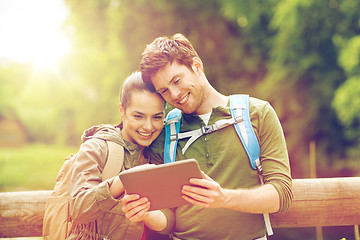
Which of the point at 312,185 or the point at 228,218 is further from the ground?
the point at 312,185

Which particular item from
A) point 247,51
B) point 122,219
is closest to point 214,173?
point 122,219

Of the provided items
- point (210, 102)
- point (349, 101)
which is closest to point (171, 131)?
point (210, 102)

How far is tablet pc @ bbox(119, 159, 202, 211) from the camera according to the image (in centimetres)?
172

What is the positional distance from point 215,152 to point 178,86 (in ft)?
1.47

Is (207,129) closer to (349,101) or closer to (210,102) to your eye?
(210,102)

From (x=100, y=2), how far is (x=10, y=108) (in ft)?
109

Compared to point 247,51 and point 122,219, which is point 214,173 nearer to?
point 122,219

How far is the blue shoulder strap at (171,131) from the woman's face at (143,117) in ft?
0.25

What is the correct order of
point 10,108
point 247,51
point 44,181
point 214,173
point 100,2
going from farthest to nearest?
point 10,108, point 44,181, point 100,2, point 247,51, point 214,173

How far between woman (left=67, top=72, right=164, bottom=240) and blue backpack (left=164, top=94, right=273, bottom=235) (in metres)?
0.10

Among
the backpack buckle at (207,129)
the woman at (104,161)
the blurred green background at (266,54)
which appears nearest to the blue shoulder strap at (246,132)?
the backpack buckle at (207,129)

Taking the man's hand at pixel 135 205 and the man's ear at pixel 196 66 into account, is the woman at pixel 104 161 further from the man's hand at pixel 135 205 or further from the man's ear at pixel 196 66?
the man's ear at pixel 196 66

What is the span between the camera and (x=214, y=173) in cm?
228

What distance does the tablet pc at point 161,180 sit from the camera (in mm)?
1723
